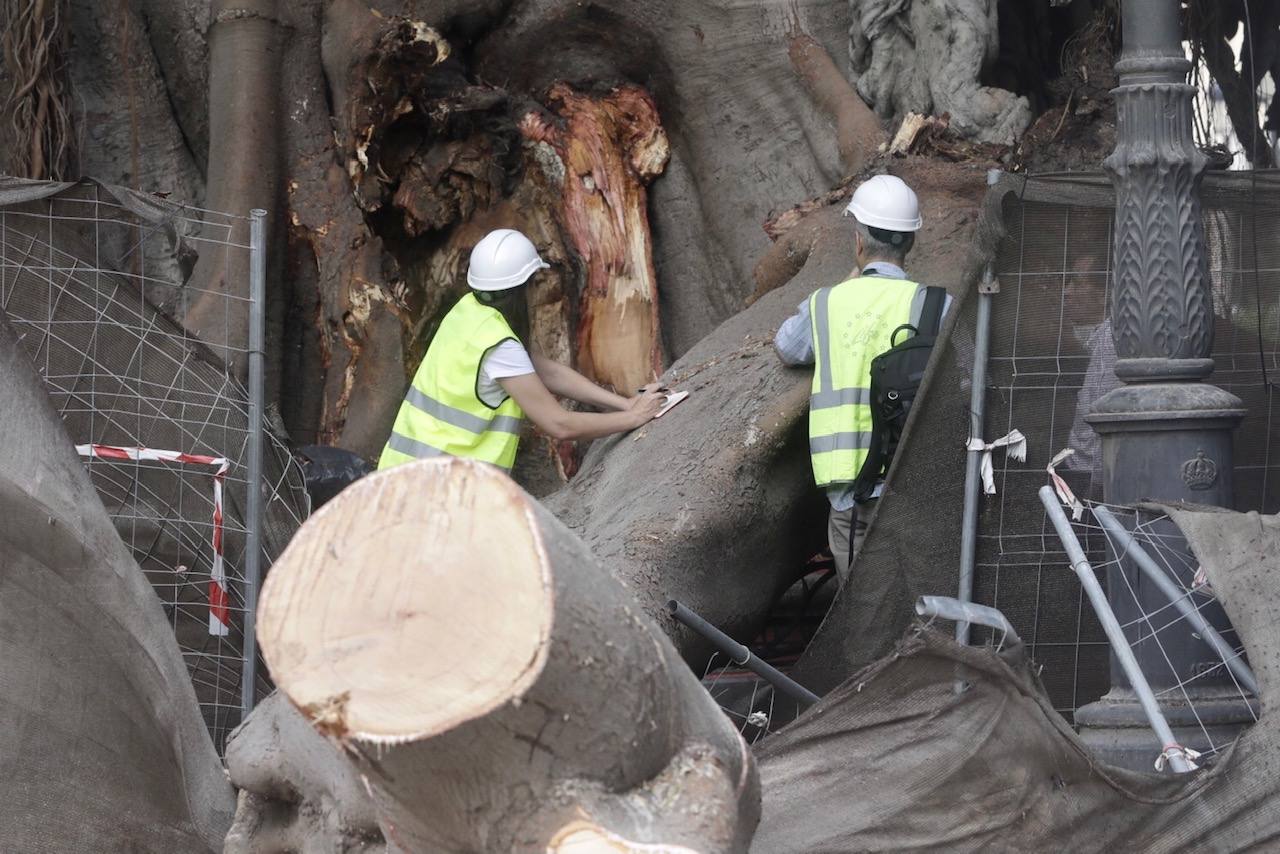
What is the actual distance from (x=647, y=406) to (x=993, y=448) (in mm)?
1482

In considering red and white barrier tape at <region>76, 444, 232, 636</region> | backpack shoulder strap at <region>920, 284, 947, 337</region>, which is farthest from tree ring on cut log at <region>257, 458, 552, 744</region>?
red and white barrier tape at <region>76, 444, 232, 636</region>

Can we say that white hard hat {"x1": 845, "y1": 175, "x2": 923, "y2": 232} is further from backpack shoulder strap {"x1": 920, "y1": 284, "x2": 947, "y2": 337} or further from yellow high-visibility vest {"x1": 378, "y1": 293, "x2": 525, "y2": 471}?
yellow high-visibility vest {"x1": 378, "y1": 293, "x2": 525, "y2": 471}

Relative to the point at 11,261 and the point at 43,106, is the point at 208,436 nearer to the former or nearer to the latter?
the point at 11,261

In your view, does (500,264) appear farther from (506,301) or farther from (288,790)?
(288,790)

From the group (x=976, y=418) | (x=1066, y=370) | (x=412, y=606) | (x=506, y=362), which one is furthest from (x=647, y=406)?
(x=412, y=606)

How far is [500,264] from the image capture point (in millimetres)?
6938

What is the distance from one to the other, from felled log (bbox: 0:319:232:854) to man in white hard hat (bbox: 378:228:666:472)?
1.56 meters

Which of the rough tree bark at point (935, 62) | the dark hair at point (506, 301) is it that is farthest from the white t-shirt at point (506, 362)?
the rough tree bark at point (935, 62)

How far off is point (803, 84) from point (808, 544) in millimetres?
3534

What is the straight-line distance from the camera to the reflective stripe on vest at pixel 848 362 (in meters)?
6.32

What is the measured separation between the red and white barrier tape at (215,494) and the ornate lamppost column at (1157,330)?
3285 millimetres

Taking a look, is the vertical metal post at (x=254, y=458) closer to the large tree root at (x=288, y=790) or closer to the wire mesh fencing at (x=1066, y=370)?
the large tree root at (x=288, y=790)

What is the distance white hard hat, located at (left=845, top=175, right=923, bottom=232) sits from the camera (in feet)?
22.2

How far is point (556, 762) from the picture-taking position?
2.90 m
